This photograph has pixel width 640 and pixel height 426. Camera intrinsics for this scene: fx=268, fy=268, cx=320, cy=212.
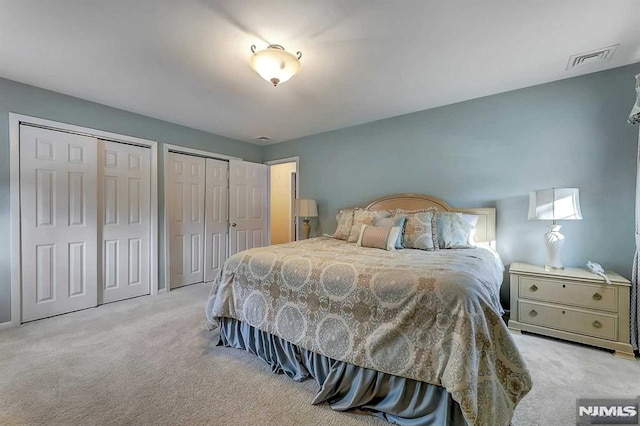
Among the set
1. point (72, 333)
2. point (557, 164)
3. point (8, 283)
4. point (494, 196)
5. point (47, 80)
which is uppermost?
point (47, 80)

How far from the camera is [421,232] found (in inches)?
106

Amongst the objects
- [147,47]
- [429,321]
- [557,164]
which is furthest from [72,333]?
[557,164]

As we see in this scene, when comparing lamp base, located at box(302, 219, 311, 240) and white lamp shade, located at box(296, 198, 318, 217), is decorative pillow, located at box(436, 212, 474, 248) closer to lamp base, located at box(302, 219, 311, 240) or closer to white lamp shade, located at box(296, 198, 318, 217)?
white lamp shade, located at box(296, 198, 318, 217)

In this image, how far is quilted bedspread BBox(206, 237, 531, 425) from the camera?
1.24 m

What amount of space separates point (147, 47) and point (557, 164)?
12.5ft

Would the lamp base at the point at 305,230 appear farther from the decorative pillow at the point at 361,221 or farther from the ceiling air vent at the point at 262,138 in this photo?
→ the ceiling air vent at the point at 262,138

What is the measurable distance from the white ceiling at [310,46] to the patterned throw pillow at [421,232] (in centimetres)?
135

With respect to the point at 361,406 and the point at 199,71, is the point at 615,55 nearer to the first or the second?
the point at 361,406

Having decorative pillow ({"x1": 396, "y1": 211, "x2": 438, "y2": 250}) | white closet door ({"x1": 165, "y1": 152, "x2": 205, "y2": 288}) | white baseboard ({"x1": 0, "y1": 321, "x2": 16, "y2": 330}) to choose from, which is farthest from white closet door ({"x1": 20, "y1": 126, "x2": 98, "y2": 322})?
decorative pillow ({"x1": 396, "y1": 211, "x2": 438, "y2": 250})

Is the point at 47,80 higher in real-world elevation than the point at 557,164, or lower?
higher

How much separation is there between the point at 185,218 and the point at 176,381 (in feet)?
8.85

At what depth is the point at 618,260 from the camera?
2422 mm

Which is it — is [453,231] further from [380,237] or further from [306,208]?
[306,208]

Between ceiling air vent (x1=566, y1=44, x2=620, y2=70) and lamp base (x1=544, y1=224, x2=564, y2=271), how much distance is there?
56.5 inches
